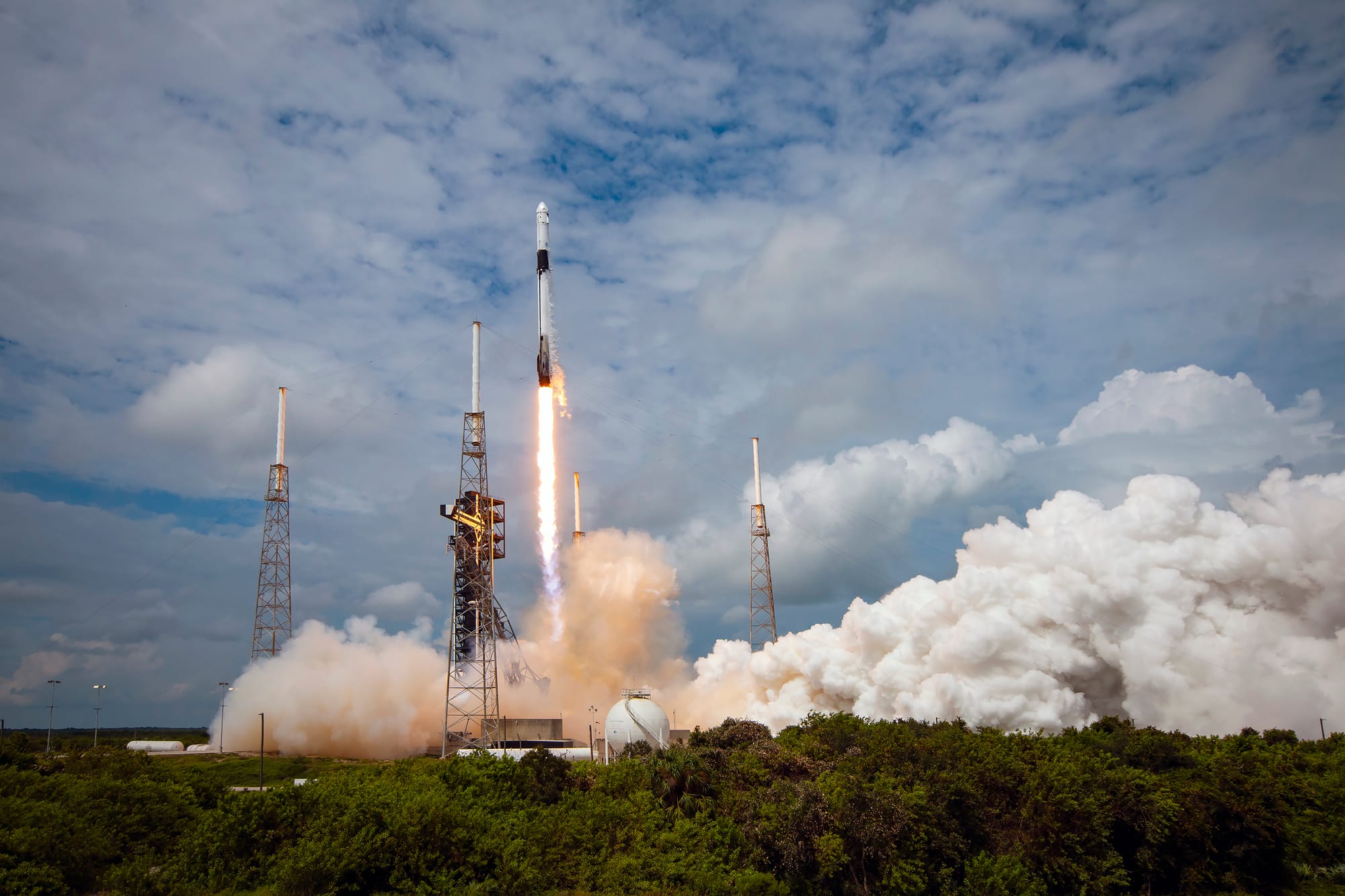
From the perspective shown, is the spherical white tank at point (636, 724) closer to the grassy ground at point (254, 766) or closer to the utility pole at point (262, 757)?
the grassy ground at point (254, 766)

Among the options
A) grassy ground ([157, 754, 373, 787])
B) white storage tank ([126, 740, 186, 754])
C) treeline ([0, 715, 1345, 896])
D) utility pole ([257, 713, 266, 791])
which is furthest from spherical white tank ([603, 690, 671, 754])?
white storage tank ([126, 740, 186, 754])

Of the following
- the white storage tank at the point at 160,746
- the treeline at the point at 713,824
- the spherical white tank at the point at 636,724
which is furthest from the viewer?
the white storage tank at the point at 160,746

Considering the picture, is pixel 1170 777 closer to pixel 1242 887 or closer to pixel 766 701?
pixel 1242 887

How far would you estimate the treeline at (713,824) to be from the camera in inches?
1364

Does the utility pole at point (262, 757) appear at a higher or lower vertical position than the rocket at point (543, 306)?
lower

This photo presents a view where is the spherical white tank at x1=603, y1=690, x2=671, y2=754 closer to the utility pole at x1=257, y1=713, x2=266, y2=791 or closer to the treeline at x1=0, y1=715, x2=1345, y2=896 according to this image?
the treeline at x1=0, y1=715, x2=1345, y2=896

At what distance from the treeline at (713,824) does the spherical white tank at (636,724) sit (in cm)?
816

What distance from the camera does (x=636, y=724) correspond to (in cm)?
5725

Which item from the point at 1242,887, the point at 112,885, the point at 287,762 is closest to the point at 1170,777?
the point at 1242,887

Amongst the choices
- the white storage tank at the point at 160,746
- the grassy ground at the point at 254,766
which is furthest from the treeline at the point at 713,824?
the white storage tank at the point at 160,746

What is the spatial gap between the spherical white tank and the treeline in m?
8.16

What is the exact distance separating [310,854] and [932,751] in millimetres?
27737

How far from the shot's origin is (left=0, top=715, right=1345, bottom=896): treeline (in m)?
34.7

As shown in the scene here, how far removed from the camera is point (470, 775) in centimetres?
4222
